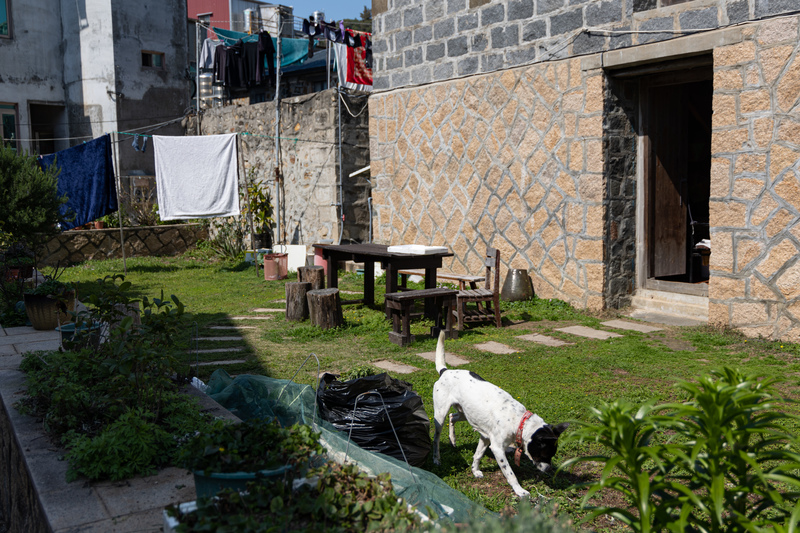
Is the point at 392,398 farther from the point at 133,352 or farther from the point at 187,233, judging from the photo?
the point at 187,233

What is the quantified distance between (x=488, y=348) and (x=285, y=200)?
288 inches

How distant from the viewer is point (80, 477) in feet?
9.16

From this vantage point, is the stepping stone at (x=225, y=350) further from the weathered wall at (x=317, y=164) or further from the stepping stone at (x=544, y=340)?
the weathered wall at (x=317, y=164)

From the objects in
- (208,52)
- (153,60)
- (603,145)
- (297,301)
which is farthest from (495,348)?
(153,60)

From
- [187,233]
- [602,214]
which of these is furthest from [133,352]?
[187,233]

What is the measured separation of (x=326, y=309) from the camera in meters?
6.96

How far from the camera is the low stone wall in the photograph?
41.0 feet

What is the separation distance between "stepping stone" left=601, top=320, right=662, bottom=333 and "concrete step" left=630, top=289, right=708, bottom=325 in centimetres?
27

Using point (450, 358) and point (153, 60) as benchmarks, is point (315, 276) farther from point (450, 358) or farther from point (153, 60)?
point (153, 60)

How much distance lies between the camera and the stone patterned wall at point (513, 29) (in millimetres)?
6188

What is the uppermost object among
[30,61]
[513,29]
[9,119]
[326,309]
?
[30,61]

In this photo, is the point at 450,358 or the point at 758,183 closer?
the point at 450,358

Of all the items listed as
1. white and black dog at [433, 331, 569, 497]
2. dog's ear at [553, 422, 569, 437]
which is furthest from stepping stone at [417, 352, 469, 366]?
dog's ear at [553, 422, 569, 437]

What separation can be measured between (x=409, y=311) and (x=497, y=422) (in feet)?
10.0
